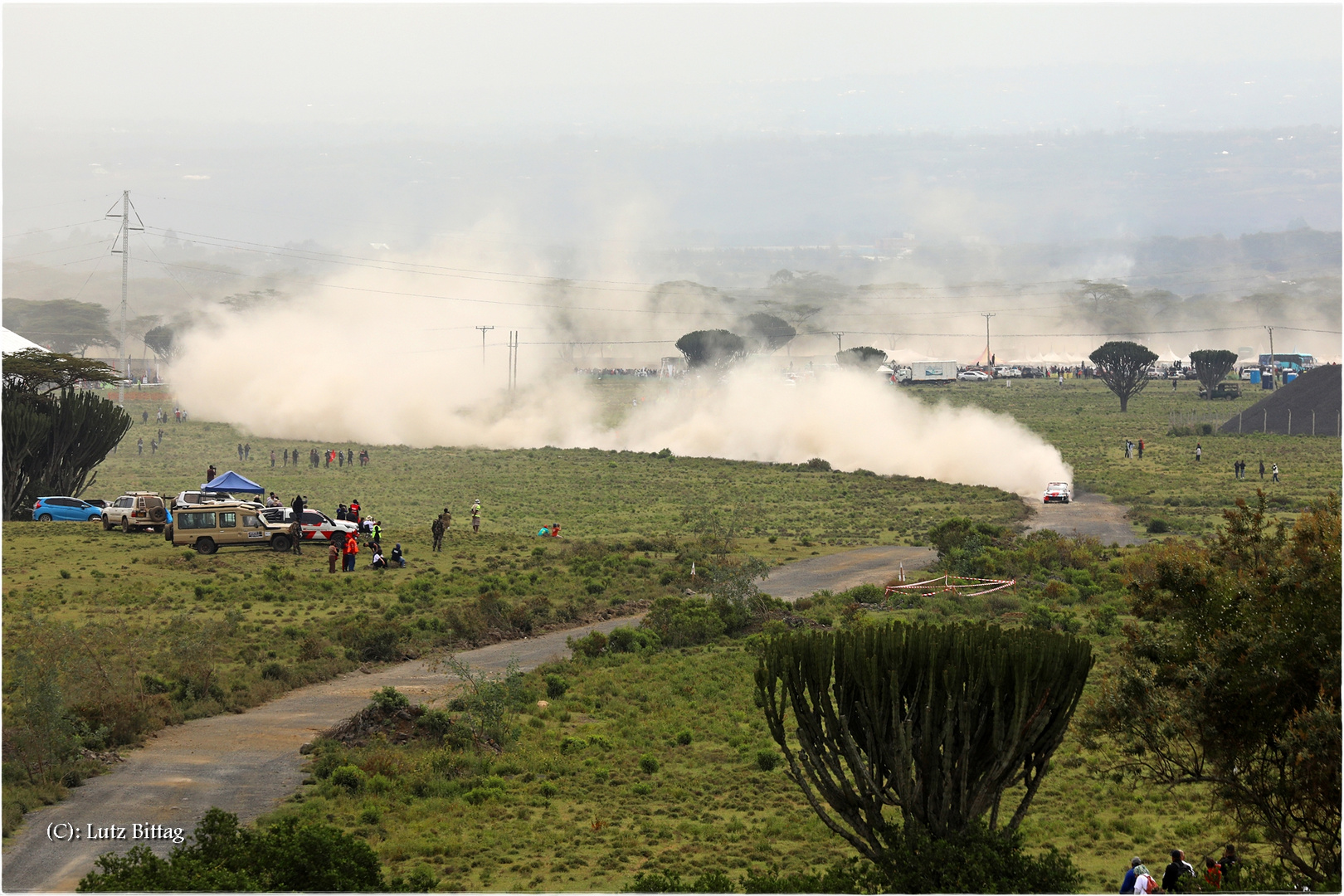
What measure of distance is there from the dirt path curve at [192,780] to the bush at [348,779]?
86cm

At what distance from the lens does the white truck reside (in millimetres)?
165375

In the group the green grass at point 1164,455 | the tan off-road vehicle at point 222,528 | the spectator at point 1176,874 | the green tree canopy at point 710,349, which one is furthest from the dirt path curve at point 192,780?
→ the green tree canopy at point 710,349

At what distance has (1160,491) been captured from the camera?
7981cm

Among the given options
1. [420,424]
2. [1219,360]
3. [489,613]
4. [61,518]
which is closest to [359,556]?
[489,613]

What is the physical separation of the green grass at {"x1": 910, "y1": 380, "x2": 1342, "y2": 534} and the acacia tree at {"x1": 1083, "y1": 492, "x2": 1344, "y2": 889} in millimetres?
43043

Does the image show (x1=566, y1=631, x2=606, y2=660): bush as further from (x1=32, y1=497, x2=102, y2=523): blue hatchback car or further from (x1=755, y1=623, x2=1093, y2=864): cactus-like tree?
(x1=32, y1=497, x2=102, y2=523): blue hatchback car

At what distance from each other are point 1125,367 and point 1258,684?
389 feet

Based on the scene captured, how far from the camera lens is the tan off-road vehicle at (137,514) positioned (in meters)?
53.8

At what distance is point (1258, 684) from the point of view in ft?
60.6

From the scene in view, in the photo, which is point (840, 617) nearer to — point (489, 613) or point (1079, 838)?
point (489, 613)

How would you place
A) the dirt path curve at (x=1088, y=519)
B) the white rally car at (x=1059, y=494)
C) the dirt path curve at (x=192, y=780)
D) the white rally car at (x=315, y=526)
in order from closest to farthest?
the dirt path curve at (x=192, y=780)
the white rally car at (x=315, y=526)
the dirt path curve at (x=1088, y=519)
the white rally car at (x=1059, y=494)

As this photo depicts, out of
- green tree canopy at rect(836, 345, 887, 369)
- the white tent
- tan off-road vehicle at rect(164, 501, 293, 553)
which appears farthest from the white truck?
tan off-road vehicle at rect(164, 501, 293, 553)

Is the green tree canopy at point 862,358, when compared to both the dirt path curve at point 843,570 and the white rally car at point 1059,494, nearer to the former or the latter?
the white rally car at point 1059,494

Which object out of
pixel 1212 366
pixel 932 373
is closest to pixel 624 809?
pixel 1212 366
